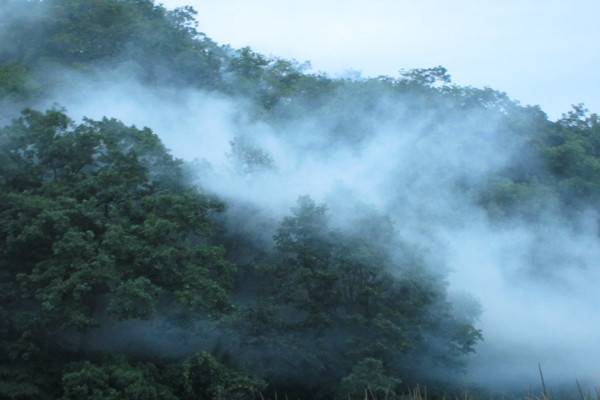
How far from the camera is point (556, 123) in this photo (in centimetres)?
2355

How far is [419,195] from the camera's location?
16938 mm

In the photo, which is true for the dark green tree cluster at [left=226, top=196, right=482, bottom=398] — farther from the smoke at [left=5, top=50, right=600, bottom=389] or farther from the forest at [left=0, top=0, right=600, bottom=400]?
the smoke at [left=5, top=50, right=600, bottom=389]

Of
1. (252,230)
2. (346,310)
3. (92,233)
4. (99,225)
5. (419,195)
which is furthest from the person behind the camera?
(419,195)

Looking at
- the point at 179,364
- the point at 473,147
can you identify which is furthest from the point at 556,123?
the point at 179,364

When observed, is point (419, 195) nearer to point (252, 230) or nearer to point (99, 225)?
point (252, 230)

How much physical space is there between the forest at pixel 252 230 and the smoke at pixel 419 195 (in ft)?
0.20

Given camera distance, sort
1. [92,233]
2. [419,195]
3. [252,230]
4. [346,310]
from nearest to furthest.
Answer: [92,233] → [346,310] → [252,230] → [419,195]

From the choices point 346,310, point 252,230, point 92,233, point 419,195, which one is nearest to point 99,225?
point 92,233

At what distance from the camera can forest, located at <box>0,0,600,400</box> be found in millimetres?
12711

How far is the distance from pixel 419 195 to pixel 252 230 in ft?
13.9

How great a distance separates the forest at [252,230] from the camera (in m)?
12.7

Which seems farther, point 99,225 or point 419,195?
point 419,195

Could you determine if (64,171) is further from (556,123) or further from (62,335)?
(556,123)

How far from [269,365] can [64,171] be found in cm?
577
